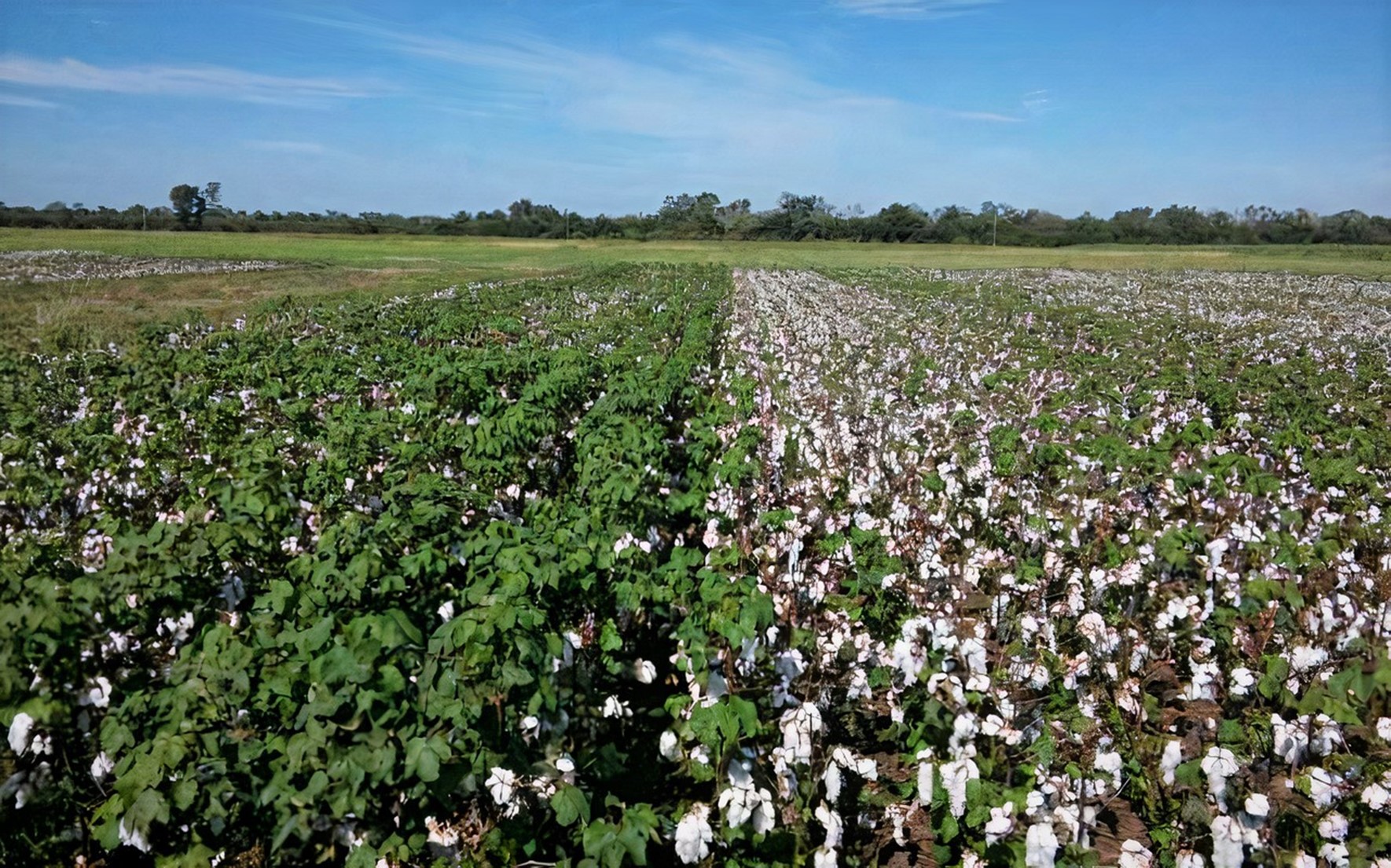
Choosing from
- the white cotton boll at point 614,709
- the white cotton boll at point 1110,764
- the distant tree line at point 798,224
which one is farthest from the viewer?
the distant tree line at point 798,224

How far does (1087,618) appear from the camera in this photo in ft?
15.5

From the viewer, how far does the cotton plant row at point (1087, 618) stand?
11.9 ft

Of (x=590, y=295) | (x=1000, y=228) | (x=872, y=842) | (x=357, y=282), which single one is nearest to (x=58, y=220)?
(x=357, y=282)

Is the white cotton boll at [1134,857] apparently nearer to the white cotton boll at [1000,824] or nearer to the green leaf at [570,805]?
the white cotton boll at [1000,824]

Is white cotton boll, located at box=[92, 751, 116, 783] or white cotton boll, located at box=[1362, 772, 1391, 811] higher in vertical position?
white cotton boll, located at box=[1362, 772, 1391, 811]

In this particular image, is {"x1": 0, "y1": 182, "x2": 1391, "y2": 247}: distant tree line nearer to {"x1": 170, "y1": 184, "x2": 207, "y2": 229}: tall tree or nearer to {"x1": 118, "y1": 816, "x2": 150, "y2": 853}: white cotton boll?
{"x1": 170, "y1": 184, "x2": 207, "y2": 229}: tall tree

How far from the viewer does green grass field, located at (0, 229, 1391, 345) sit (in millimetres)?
28047

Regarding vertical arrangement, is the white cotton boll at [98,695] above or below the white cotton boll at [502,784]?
above

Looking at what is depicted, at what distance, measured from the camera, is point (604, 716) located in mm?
4281

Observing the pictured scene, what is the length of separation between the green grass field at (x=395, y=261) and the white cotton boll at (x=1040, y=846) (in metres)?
22.0

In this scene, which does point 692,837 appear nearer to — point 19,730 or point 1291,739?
point 19,730

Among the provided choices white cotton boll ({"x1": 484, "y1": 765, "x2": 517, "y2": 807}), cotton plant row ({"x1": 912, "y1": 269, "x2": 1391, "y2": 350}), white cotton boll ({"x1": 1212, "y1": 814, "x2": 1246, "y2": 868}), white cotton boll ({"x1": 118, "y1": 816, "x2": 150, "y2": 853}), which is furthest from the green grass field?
white cotton boll ({"x1": 1212, "y1": 814, "x2": 1246, "y2": 868})

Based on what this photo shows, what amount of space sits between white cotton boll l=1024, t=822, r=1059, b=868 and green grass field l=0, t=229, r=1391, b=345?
2196cm

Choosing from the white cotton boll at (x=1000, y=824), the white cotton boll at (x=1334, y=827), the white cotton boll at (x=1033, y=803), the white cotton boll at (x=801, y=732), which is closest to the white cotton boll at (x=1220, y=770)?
the white cotton boll at (x=1334, y=827)
